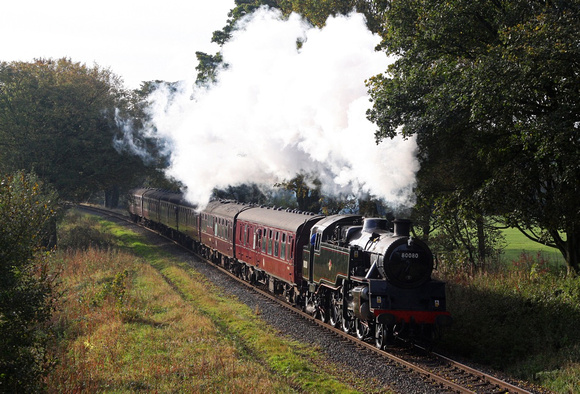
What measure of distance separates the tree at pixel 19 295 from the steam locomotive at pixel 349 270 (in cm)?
685

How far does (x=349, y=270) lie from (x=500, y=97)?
17.9ft

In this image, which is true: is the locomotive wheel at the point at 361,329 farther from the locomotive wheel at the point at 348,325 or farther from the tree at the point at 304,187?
the tree at the point at 304,187

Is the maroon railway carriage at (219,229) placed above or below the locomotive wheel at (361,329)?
above

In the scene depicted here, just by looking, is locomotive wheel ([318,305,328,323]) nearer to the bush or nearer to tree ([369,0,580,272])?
the bush

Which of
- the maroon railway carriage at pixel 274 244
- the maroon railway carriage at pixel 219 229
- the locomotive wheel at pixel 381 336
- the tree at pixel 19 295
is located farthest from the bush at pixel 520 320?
the maroon railway carriage at pixel 219 229

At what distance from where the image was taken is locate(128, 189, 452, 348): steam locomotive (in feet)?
41.1

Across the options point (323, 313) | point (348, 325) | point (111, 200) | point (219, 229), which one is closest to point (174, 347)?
point (348, 325)

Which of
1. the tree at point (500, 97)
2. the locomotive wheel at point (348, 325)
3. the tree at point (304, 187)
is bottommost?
the locomotive wheel at point (348, 325)

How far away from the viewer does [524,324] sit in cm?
1339

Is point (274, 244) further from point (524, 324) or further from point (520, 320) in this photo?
point (524, 324)

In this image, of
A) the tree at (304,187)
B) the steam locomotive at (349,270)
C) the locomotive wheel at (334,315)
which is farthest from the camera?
the tree at (304,187)

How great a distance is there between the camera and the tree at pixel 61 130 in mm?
31047

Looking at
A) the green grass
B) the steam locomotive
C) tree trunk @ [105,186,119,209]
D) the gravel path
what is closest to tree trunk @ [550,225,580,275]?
the steam locomotive

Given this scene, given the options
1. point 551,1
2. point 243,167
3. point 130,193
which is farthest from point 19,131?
point 551,1
